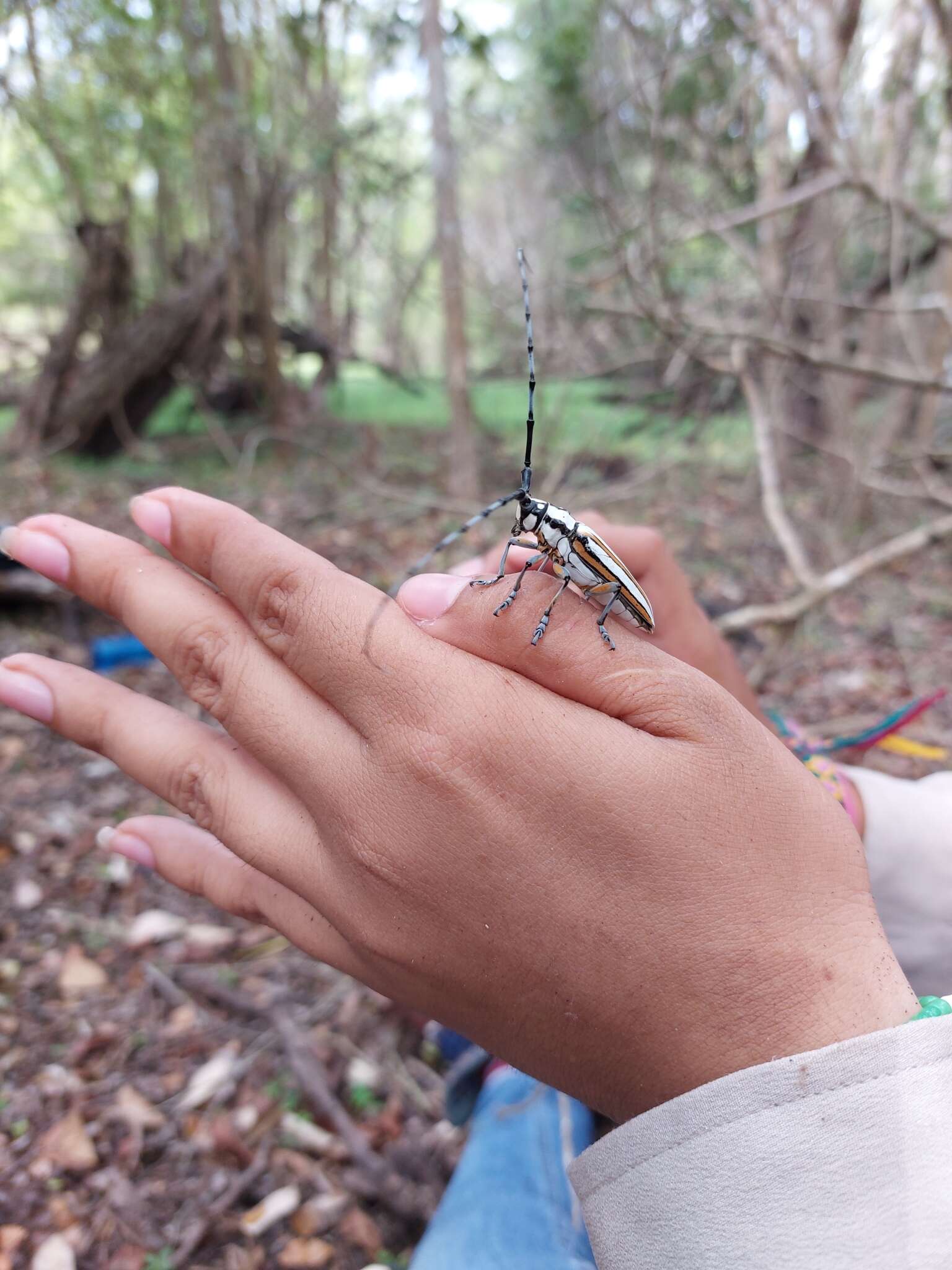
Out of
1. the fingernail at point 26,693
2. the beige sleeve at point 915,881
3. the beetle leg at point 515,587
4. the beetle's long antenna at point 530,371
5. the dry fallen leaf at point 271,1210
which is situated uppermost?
the beetle's long antenna at point 530,371

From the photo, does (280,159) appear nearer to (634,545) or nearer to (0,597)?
(0,597)

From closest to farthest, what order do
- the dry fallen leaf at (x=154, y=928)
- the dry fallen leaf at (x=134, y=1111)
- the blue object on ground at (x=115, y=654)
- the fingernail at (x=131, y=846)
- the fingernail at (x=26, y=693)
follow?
1. the fingernail at (x=26, y=693)
2. the fingernail at (x=131, y=846)
3. the dry fallen leaf at (x=134, y=1111)
4. the dry fallen leaf at (x=154, y=928)
5. the blue object on ground at (x=115, y=654)

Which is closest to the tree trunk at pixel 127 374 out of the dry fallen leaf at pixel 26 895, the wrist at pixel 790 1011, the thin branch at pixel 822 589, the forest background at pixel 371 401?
the forest background at pixel 371 401

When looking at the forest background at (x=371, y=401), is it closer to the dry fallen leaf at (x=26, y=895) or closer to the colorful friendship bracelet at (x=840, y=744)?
the dry fallen leaf at (x=26, y=895)

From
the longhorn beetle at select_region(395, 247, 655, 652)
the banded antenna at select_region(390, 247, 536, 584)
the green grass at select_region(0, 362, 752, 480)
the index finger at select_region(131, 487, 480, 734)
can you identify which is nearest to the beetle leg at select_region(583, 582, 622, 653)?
the longhorn beetle at select_region(395, 247, 655, 652)

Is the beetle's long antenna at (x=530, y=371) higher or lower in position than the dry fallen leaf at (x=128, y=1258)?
higher

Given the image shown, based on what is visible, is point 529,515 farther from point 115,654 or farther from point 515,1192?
point 115,654

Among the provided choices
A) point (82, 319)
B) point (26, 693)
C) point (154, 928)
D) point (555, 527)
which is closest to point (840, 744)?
point (555, 527)
